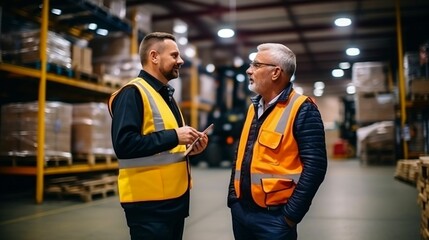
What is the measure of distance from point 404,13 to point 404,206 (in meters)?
11.8

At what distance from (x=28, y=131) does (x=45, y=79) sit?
3.04 feet

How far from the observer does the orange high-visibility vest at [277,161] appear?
6.48 ft

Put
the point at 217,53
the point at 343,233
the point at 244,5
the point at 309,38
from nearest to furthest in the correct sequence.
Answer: the point at 343,233
the point at 244,5
the point at 309,38
the point at 217,53

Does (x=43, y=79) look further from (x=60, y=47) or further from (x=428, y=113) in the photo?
(x=428, y=113)

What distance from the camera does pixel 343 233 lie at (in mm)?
4090

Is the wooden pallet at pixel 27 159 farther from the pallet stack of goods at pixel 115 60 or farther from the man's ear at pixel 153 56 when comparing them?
the man's ear at pixel 153 56

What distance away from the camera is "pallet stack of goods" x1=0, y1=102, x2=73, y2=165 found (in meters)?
6.34

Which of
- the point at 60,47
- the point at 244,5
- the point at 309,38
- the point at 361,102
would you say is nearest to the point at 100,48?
the point at 60,47

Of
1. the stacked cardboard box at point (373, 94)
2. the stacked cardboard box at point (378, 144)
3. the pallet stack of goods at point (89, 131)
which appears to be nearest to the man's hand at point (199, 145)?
the pallet stack of goods at point (89, 131)

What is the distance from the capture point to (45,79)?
6.25 m

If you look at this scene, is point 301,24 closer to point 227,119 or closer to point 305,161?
point 227,119

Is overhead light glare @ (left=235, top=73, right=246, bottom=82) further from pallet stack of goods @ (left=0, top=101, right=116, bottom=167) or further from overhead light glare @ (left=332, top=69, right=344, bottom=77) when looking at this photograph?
overhead light glare @ (left=332, top=69, right=344, bottom=77)

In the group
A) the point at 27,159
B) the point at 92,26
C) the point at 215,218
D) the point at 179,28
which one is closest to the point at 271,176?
the point at 215,218

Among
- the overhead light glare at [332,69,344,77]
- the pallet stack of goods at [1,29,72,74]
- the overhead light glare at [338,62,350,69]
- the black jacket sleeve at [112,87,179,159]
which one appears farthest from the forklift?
the overhead light glare at [332,69,344,77]
